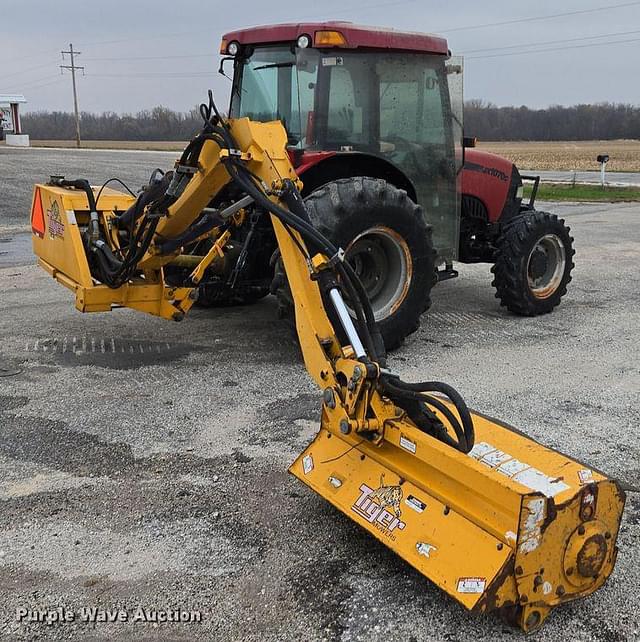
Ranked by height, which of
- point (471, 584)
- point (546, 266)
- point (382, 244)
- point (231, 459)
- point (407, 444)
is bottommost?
point (231, 459)

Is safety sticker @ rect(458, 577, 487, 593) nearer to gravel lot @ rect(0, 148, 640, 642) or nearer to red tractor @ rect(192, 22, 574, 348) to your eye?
gravel lot @ rect(0, 148, 640, 642)

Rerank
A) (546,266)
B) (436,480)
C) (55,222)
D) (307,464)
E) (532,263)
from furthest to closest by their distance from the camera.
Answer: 1. (546,266)
2. (532,263)
3. (55,222)
4. (307,464)
5. (436,480)

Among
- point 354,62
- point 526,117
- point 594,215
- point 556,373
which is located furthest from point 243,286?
point 526,117

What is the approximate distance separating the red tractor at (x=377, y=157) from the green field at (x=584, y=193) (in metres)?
12.4

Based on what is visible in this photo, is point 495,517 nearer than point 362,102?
Yes

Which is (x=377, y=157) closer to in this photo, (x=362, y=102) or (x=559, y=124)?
(x=362, y=102)

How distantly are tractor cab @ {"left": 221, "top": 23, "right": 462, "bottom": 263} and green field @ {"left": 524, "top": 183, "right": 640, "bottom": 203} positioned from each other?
12.7 metres

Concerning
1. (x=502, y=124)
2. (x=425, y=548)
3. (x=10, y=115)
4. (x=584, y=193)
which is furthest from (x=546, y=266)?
(x=502, y=124)

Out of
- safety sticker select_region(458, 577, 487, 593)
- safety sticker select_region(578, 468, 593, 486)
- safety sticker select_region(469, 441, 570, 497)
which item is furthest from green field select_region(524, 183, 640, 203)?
safety sticker select_region(458, 577, 487, 593)

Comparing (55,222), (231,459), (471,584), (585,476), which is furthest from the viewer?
(55,222)

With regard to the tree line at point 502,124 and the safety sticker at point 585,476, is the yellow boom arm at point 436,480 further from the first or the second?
the tree line at point 502,124

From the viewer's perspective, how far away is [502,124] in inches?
2918

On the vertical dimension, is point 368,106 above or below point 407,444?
above

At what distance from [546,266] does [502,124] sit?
72.3 metres
